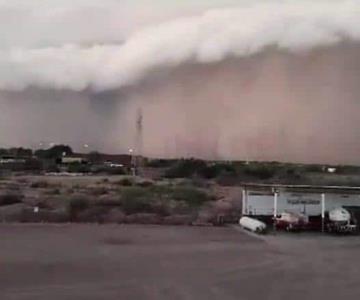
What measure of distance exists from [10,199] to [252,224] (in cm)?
2139

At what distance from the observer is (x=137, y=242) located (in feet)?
86.0

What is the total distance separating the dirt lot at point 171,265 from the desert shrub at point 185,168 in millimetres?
51996

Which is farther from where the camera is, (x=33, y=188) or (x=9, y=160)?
(x=9, y=160)

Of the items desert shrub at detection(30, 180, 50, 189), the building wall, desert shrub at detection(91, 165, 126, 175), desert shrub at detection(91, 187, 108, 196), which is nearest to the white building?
the building wall

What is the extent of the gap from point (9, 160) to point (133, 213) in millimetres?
65191

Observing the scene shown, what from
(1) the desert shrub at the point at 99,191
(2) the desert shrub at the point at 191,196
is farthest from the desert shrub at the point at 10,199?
(2) the desert shrub at the point at 191,196

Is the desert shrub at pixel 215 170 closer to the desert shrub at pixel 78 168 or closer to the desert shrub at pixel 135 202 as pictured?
the desert shrub at pixel 78 168

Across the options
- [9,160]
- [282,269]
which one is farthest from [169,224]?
[9,160]

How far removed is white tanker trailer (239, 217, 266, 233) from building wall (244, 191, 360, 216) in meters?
1.60

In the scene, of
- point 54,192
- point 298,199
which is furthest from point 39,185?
point 298,199

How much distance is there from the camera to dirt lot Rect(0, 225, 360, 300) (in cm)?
1594

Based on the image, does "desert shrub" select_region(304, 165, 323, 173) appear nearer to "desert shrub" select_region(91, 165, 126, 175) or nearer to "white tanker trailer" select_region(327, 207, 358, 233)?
"desert shrub" select_region(91, 165, 126, 175)

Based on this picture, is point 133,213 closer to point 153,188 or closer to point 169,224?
point 169,224

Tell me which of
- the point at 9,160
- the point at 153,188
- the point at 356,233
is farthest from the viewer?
the point at 9,160
